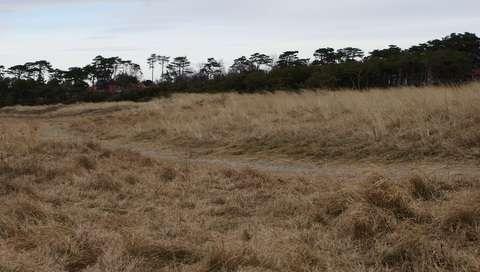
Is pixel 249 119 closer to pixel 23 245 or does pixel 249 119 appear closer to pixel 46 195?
pixel 46 195

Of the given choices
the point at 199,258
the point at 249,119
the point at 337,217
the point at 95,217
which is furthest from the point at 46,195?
the point at 249,119

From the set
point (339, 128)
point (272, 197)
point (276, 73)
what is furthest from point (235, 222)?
point (276, 73)

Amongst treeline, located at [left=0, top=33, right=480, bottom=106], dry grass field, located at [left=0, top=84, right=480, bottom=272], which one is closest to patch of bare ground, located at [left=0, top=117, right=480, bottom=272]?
dry grass field, located at [left=0, top=84, right=480, bottom=272]

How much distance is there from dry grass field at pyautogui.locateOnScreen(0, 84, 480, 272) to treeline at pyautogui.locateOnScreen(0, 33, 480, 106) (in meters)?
9.25

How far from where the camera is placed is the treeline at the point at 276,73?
2852cm

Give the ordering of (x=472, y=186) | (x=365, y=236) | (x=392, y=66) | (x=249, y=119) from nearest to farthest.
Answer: (x=365, y=236) → (x=472, y=186) → (x=249, y=119) → (x=392, y=66)

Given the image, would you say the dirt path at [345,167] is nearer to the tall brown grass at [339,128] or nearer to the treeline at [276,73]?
the tall brown grass at [339,128]

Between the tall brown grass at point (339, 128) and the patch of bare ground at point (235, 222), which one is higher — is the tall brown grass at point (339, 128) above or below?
above

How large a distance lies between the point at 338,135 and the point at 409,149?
153 centimetres

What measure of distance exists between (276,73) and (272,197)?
29909 mm

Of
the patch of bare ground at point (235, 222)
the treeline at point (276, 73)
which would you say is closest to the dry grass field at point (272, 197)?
the patch of bare ground at point (235, 222)

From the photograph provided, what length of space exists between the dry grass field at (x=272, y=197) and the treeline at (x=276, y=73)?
364 inches

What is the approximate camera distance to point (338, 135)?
9430 mm

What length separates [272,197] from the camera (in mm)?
5969
